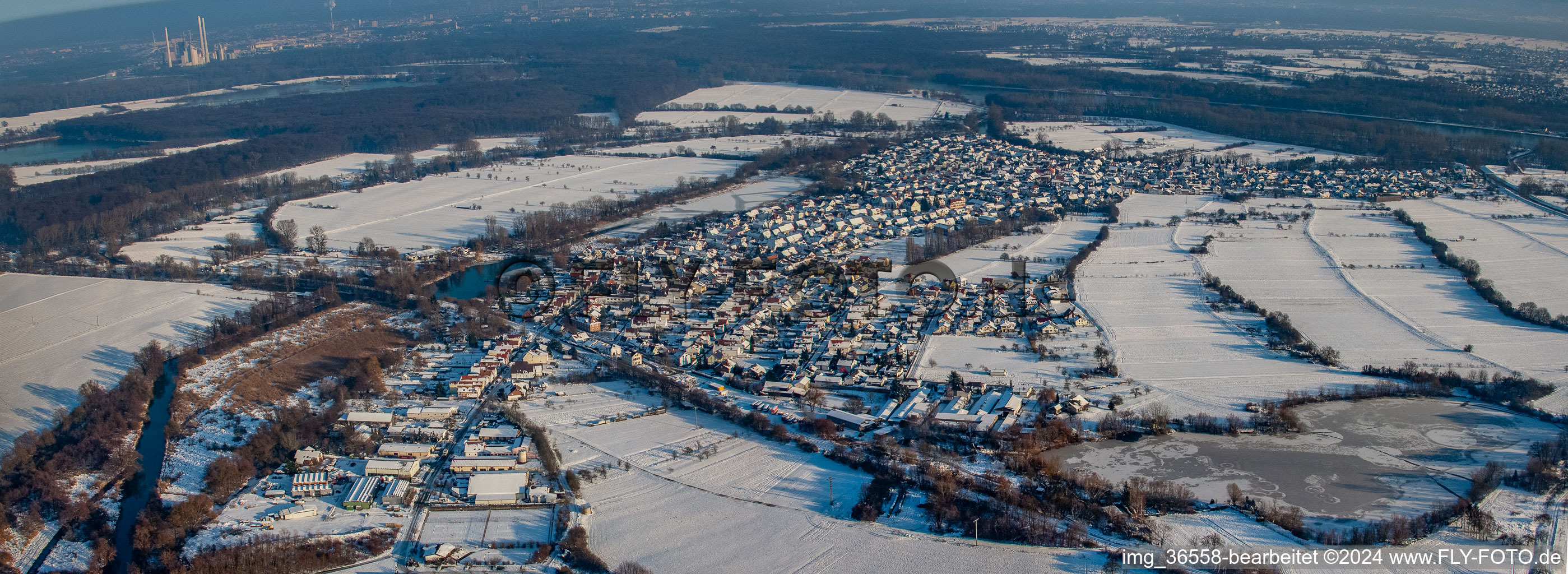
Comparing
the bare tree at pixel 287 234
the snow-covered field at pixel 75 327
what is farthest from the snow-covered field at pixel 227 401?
the bare tree at pixel 287 234

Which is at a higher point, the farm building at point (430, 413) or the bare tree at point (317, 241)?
the bare tree at point (317, 241)

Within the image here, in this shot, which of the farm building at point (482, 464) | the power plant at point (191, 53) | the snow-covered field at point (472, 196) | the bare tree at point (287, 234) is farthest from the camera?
the power plant at point (191, 53)

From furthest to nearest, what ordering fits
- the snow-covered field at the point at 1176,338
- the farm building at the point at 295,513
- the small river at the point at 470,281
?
1. the small river at the point at 470,281
2. the snow-covered field at the point at 1176,338
3. the farm building at the point at 295,513

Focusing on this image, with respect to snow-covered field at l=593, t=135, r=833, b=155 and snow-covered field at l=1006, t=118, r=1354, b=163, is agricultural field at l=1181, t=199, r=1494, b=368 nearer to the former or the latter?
snow-covered field at l=1006, t=118, r=1354, b=163

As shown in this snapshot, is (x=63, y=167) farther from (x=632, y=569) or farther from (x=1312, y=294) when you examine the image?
(x=1312, y=294)

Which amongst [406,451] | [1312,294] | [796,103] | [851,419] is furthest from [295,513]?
[796,103]

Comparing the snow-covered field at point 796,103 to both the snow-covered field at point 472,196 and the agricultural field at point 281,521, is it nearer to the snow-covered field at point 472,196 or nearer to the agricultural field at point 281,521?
the snow-covered field at point 472,196

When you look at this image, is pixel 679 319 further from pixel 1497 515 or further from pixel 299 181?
pixel 299 181
